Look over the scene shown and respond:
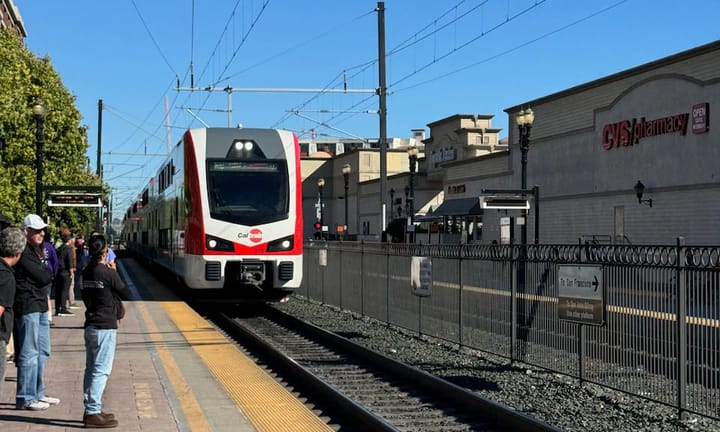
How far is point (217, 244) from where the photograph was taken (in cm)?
1795

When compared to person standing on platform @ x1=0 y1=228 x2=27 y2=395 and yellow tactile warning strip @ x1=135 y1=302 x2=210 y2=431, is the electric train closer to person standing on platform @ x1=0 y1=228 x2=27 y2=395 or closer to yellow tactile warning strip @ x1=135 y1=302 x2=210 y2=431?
yellow tactile warning strip @ x1=135 y1=302 x2=210 y2=431

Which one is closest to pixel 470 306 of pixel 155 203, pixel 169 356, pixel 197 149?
pixel 169 356

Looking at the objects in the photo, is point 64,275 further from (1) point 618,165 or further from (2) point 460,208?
(2) point 460,208

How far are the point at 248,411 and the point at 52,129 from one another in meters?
38.3

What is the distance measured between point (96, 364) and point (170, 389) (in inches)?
84.6

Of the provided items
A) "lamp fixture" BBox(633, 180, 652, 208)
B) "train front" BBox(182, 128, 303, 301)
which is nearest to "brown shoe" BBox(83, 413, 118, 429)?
"train front" BBox(182, 128, 303, 301)

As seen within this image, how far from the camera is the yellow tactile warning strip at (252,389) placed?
26.5ft

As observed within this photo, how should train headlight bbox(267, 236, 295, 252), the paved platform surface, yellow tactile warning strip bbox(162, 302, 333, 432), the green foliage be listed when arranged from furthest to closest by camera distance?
the green foliage, train headlight bbox(267, 236, 295, 252), yellow tactile warning strip bbox(162, 302, 333, 432), the paved platform surface

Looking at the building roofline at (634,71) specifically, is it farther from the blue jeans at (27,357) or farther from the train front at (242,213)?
the blue jeans at (27,357)

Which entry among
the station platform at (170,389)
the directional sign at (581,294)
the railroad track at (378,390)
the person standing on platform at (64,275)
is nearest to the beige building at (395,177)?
the person standing on platform at (64,275)

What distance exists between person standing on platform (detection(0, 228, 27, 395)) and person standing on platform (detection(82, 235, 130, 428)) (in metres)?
0.68

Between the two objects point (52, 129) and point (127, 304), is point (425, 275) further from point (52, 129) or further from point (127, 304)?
point (52, 129)

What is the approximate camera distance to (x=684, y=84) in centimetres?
2992

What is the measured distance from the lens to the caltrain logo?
1812 cm
